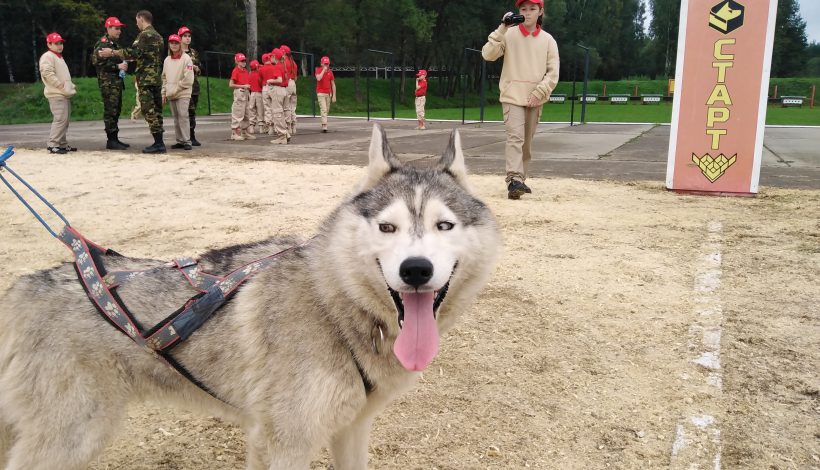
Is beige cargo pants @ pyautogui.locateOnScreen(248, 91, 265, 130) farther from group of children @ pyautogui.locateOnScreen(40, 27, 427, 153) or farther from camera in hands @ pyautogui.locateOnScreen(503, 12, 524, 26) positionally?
camera in hands @ pyautogui.locateOnScreen(503, 12, 524, 26)

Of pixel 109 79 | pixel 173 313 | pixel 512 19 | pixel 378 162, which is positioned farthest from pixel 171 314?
pixel 109 79

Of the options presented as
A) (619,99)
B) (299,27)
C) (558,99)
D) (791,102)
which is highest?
(299,27)

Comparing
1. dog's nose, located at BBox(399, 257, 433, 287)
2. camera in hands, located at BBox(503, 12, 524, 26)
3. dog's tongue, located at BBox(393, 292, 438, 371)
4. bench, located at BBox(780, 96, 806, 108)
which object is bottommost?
dog's tongue, located at BBox(393, 292, 438, 371)

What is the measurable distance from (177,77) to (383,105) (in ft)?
107

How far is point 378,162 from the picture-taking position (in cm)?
270

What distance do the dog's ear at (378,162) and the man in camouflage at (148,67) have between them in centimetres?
1219

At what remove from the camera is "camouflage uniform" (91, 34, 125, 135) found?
1351 cm

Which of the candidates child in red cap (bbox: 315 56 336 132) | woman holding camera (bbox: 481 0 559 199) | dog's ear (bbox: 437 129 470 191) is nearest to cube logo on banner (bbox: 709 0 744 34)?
woman holding camera (bbox: 481 0 559 199)

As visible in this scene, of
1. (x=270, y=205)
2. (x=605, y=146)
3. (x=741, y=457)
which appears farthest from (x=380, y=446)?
(x=605, y=146)

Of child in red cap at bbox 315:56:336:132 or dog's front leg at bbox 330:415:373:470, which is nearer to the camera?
dog's front leg at bbox 330:415:373:470

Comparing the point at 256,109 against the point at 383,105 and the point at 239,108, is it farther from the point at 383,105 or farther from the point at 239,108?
the point at 383,105

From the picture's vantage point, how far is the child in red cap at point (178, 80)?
13.7m

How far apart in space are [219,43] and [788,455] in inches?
2067

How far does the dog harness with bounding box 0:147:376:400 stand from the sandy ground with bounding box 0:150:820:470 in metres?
0.89
